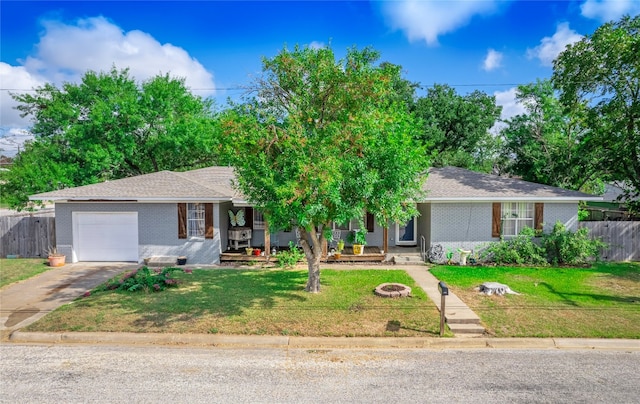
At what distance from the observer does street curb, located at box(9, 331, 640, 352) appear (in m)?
8.55

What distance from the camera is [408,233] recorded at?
19.1 meters

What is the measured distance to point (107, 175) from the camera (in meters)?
25.0

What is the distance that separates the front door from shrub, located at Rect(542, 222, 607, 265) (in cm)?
527

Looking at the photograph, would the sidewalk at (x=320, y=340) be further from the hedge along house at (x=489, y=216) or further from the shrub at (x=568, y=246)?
the shrub at (x=568, y=246)

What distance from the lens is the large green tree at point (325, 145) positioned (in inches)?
367

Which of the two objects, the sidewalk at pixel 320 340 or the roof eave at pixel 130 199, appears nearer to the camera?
the sidewalk at pixel 320 340

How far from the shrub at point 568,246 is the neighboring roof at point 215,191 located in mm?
1355

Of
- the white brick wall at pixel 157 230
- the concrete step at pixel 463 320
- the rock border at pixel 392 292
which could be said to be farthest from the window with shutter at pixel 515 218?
the white brick wall at pixel 157 230

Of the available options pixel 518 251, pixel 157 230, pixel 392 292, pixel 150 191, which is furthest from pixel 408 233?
pixel 150 191

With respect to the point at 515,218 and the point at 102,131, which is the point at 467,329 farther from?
the point at 102,131

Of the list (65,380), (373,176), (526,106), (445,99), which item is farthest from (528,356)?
A: (445,99)

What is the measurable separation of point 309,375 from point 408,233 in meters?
12.8

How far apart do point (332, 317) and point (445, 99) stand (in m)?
25.2

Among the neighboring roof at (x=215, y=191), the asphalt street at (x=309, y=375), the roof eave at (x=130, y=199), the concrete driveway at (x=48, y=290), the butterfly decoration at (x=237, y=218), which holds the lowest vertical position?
the asphalt street at (x=309, y=375)
